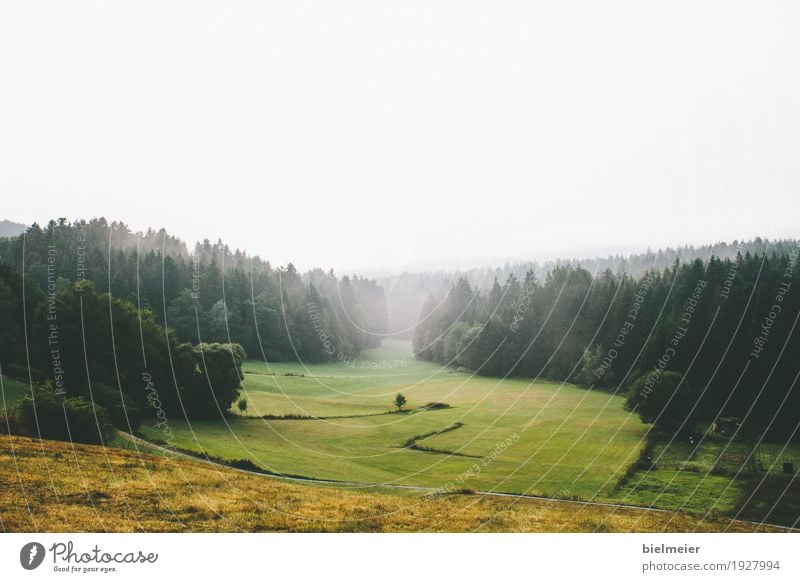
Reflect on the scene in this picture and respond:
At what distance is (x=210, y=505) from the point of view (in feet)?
57.8

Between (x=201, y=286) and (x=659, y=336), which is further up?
(x=201, y=286)

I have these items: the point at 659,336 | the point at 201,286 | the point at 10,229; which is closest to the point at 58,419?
the point at 201,286

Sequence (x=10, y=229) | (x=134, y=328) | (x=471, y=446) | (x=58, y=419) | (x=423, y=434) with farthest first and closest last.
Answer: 1. (x=10, y=229)
2. (x=423, y=434)
3. (x=471, y=446)
4. (x=134, y=328)
5. (x=58, y=419)

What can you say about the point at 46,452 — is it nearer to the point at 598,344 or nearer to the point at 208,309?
the point at 208,309

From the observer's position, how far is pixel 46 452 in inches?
768

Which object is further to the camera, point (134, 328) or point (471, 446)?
point (471, 446)

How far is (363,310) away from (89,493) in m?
39.1

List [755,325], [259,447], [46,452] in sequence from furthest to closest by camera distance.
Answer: [755,325]
[259,447]
[46,452]

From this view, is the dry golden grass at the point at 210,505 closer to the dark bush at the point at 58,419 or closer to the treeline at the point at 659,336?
the dark bush at the point at 58,419

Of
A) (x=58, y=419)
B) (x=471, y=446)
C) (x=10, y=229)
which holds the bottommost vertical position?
(x=471, y=446)

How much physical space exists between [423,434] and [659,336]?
67.9ft

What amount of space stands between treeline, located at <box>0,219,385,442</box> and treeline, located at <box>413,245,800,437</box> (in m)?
19.1

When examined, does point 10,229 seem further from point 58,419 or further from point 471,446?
point 471,446
